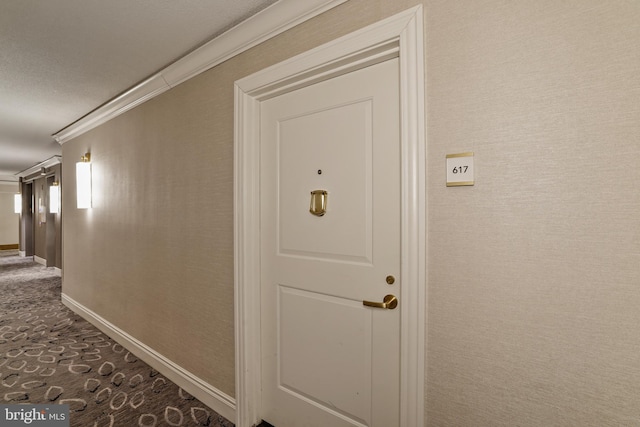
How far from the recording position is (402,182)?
49.9 inches

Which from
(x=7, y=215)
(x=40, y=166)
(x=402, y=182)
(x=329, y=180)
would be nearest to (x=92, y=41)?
(x=329, y=180)

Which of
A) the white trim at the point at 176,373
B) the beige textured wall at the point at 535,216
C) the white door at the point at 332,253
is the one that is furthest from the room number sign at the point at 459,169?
the white trim at the point at 176,373

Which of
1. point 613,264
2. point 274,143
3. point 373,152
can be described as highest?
point 274,143

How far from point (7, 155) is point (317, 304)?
25.1 feet

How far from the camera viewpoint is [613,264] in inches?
35.8

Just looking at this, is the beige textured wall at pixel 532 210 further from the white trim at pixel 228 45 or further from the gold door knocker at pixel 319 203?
the gold door knocker at pixel 319 203

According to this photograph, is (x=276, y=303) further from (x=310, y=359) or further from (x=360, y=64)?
(x=360, y=64)

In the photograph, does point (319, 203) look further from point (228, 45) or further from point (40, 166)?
point (40, 166)

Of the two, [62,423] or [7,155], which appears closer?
[62,423]

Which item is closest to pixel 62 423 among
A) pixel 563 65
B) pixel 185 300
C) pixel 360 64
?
pixel 185 300

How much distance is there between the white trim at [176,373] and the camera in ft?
6.63

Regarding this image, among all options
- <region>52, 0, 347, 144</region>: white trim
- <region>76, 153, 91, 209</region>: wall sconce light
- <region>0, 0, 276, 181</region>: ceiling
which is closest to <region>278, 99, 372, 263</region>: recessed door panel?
<region>52, 0, 347, 144</region>: white trim

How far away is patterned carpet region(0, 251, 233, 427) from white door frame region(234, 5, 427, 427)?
619 mm

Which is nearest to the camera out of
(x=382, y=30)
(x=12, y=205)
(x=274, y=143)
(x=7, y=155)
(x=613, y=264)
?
(x=613, y=264)
